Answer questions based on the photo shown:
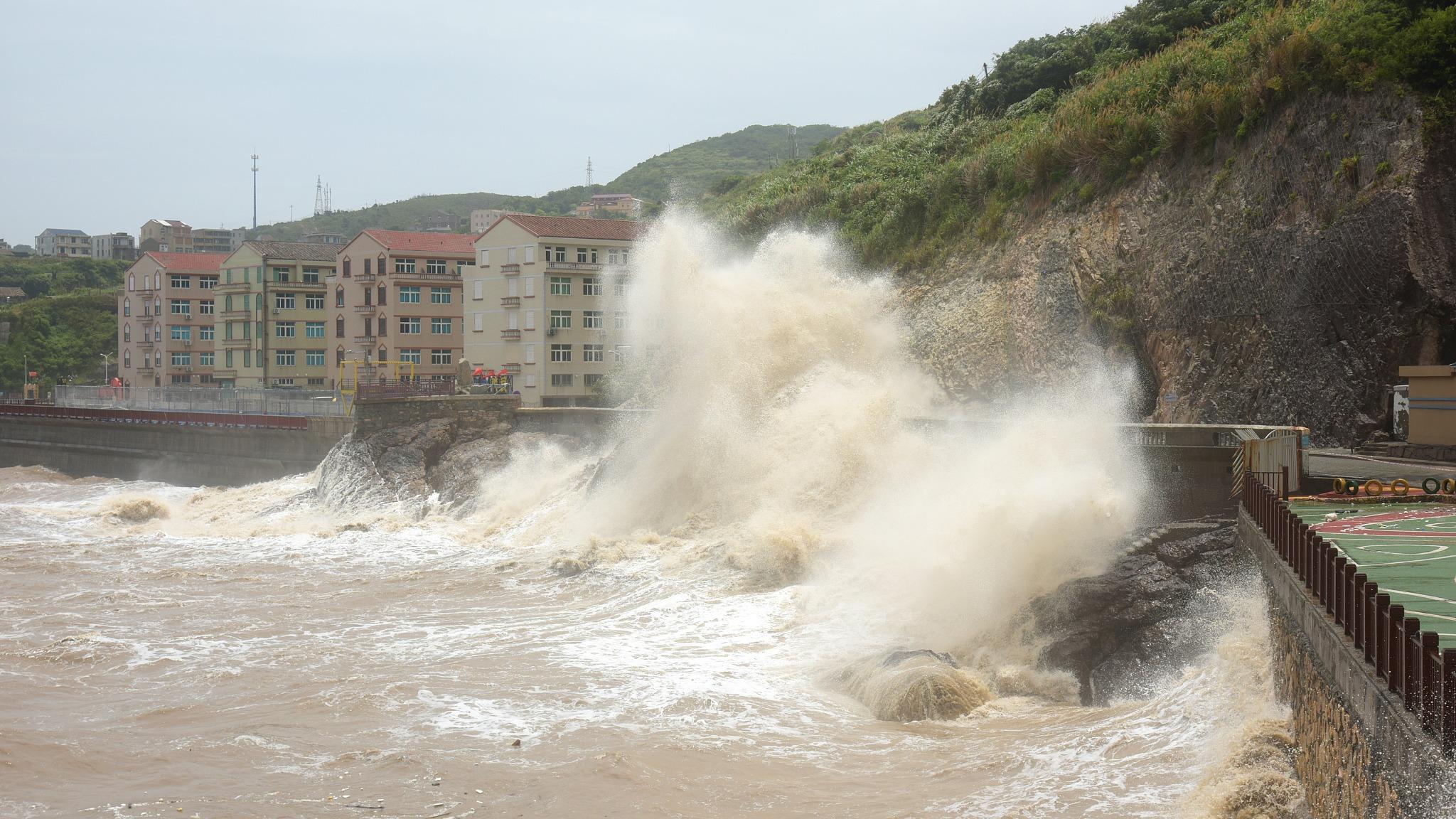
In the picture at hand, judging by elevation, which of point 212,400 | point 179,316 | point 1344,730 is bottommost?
point 1344,730

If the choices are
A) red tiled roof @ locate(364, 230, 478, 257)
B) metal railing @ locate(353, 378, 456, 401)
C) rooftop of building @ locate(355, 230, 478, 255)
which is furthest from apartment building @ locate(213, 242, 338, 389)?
metal railing @ locate(353, 378, 456, 401)

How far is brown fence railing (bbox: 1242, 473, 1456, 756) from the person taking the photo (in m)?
6.16

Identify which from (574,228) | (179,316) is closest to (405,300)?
(574,228)

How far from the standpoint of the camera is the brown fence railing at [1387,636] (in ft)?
20.2

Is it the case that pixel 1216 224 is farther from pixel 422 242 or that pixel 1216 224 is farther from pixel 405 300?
pixel 422 242

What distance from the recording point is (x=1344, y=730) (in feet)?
25.9

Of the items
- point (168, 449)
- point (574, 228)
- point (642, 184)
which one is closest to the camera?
point (168, 449)

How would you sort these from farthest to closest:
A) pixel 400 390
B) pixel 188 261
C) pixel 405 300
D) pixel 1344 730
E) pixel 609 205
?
pixel 609 205 → pixel 188 261 → pixel 405 300 → pixel 400 390 → pixel 1344 730

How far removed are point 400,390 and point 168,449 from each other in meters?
17.3

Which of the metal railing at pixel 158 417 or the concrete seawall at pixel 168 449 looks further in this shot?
the metal railing at pixel 158 417

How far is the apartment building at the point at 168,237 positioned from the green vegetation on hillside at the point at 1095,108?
55961mm

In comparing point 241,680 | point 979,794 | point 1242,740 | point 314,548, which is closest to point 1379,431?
point 1242,740

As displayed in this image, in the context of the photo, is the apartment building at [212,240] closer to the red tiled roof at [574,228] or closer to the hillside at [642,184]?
the hillside at [642,184]

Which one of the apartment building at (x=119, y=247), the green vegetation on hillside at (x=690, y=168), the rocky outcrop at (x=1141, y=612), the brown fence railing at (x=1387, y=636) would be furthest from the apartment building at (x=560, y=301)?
the apartment building at (x=119, y=247)
